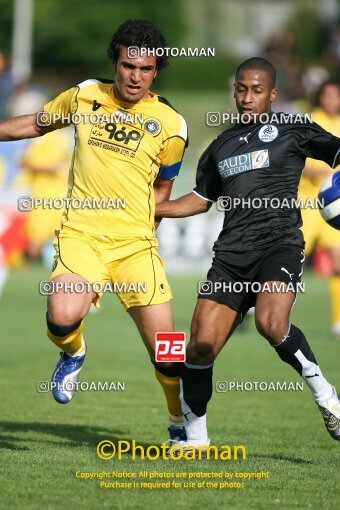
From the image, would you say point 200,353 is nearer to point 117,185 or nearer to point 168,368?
point 168,368

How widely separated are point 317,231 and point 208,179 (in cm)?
593

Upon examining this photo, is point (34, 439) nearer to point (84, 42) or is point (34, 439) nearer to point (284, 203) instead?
point (284, 203)

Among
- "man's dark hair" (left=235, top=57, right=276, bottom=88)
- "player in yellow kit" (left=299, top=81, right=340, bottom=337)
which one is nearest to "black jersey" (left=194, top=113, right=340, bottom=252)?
"man's dark hair" (left=235, top=57, right=276, bottom=88)

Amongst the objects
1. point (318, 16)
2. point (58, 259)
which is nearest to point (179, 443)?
point (58, 259)

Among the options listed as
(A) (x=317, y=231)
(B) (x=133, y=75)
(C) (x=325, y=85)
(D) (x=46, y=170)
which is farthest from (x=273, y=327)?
(D) (x=46, y=170)

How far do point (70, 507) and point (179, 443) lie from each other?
1749 millimetres

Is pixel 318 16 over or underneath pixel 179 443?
over

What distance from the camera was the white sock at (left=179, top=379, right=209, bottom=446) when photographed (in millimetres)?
7449

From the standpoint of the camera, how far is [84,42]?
2242 inches

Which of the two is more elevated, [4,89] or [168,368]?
[4,89]

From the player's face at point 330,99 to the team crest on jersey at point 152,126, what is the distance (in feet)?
19.8

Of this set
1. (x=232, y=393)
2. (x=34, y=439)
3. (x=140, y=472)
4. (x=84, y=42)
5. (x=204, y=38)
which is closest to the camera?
(x=140, y=472)

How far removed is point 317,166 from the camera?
42.8ft

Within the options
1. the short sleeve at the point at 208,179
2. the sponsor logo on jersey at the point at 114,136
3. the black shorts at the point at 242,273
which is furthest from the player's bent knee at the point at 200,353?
the sponsor logo on jersey at the point at 114,136
